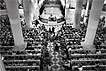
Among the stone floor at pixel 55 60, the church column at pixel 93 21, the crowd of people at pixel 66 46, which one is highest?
the church column at pixel 93 21

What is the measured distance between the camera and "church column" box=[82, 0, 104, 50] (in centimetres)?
1234

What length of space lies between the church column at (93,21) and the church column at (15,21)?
6227mm

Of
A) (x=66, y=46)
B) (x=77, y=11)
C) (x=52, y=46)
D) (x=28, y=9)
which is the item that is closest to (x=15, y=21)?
(x=52, y=46)

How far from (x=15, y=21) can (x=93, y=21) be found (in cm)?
681

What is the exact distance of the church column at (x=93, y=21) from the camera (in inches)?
486

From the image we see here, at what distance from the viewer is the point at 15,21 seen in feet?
42.2

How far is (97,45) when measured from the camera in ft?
48.1

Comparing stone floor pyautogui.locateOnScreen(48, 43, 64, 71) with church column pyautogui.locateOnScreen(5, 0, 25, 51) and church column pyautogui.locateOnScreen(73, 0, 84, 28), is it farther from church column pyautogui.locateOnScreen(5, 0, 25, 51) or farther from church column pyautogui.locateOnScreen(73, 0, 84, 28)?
church column pyautogui.locateOnScreen(73, 0, 84, 28)

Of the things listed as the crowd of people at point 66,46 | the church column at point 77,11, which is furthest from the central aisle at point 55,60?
the church column at point 77,11

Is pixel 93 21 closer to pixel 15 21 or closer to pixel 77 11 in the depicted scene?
pixel 77 11

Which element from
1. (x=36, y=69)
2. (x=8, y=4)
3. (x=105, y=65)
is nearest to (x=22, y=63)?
(x=36, y=69)

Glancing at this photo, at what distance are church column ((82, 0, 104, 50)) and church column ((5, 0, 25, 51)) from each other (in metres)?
6.23

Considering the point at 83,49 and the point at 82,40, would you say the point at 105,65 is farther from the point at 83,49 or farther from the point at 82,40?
the point at 82,40

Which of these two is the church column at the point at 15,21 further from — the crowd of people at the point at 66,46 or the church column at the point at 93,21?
the church column at the point at 93,21
